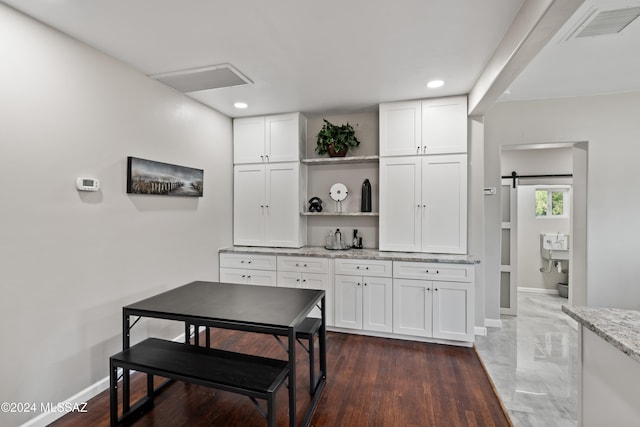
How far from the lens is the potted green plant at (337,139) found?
366 centimetres

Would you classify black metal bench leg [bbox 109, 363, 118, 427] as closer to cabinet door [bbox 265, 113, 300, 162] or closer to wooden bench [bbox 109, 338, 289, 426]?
wooden bench [bbox 109, 338, 289, 426]

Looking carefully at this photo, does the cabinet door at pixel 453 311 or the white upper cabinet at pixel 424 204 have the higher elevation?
the white upper cabinet at pixel 424 204

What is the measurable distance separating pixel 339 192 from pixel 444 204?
1265 mm

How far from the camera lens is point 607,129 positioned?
3.28 m

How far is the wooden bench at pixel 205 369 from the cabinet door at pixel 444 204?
2.21 m

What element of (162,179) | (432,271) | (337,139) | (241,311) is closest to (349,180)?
(337,139)

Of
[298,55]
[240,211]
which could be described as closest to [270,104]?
[298,55]

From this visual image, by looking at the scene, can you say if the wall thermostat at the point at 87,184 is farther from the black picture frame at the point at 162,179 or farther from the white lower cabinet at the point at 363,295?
the white lower cabinet at the point at 363,295

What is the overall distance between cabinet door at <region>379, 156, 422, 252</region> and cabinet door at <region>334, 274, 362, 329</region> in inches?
22.3

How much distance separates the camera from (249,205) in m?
3.94

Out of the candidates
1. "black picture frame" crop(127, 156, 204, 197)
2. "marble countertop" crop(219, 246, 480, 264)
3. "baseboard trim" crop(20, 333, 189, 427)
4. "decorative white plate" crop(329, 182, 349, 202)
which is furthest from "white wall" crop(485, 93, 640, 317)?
"baseboard trim" crop(20, 333, 189, 427)

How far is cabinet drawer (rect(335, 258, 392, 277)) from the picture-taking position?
318 cm

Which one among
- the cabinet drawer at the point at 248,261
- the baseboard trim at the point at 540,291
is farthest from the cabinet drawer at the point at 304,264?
A: the baseboard trim at the point at 540,291

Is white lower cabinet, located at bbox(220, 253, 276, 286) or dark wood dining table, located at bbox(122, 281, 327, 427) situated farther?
white lower cabinet, located at bbox(220, 253, 276, 286)
